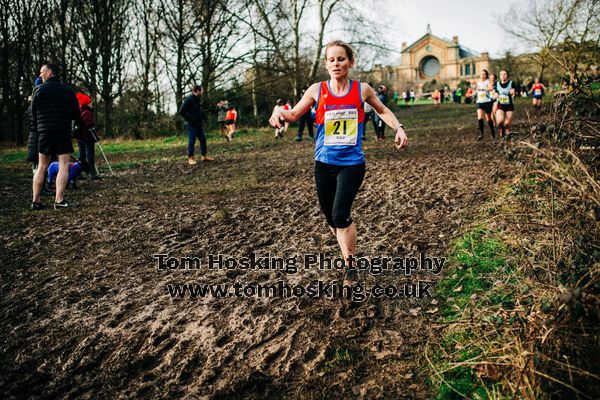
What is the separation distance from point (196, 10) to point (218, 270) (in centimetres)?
2015

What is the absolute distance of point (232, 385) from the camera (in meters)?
2.38

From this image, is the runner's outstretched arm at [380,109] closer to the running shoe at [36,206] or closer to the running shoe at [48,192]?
the running shoe at [36,206]

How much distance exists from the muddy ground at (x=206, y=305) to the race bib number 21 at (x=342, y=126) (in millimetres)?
1243

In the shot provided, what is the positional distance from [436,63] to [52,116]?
100947mm

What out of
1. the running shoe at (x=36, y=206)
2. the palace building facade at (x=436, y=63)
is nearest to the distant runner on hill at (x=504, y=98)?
the running shoe at (x=36, y=206)

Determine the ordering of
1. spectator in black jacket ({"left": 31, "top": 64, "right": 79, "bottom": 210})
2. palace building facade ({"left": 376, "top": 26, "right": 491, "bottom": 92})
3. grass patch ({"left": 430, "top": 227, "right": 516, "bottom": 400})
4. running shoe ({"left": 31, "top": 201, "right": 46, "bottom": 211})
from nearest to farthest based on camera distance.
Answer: grass patch ({"left": 430, "top": 227, "right": 516, "bottom": 400}), spectator in black jacket ({"left": 31, "top": 64, "right": 79, "bottom": 210}), running shoe ({"left": 31, "top": 201, "right": 46, "bottom": 211}), palace building facade ({"left": 376, "top": 26, "right": 491, "bottom": 92})

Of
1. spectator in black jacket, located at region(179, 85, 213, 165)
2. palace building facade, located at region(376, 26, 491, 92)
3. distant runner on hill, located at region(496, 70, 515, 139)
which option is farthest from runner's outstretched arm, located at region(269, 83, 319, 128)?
palace building facade, located at region(376, 26, 491, 92)

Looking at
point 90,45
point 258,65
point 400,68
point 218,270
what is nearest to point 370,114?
point 258,65

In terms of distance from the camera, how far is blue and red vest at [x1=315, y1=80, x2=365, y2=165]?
342cm

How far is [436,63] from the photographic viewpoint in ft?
316

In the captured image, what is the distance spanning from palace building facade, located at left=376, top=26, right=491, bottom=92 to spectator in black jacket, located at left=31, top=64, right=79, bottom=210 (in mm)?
89271

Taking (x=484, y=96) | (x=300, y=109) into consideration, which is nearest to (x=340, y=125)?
(x=300, y=109)

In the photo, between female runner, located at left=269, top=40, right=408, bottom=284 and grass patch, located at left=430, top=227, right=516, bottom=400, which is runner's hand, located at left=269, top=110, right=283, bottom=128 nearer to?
female runner, located at left=269, top=40, right=408, bottom=284

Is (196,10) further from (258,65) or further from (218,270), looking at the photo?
(218,270)
